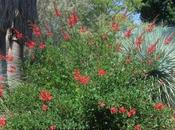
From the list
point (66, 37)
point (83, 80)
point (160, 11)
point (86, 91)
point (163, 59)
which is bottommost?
point (163, 59)

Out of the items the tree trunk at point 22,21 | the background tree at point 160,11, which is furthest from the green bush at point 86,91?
the background tree at point 160,11

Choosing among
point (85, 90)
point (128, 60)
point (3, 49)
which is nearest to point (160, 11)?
point (3, 49)

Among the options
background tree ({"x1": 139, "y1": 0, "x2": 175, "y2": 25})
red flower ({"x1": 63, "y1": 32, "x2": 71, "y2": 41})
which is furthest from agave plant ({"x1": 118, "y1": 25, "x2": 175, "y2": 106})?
background tree ({"x1": 139, "y1": 0, "x2": 175, "y2": 25})

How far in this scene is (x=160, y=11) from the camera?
3503 cm

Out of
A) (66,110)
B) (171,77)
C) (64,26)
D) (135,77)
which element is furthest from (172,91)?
(66,110)

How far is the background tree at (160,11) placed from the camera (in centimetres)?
3406

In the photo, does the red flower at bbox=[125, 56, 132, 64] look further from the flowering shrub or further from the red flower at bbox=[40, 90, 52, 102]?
the red flower at bbox=[40, 90, 52, 102]

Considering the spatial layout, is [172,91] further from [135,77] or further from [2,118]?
[2,118]

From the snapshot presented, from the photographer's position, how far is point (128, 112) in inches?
308

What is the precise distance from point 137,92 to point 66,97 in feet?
3.12

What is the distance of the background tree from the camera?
3406 cm

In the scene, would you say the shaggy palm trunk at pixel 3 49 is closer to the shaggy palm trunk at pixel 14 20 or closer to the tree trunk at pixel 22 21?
the shaggy palm trunk at pixel 14 20

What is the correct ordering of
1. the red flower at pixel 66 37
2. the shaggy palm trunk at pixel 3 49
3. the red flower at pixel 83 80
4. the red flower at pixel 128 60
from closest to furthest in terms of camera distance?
1. the red flower at pixel 83 80
2. the red flower at pixel 128 60
3. the red flower at pixel 66 37
4. the shaggy palm trunk at pixel 3 49

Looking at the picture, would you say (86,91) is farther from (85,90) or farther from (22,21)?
(22,21)
